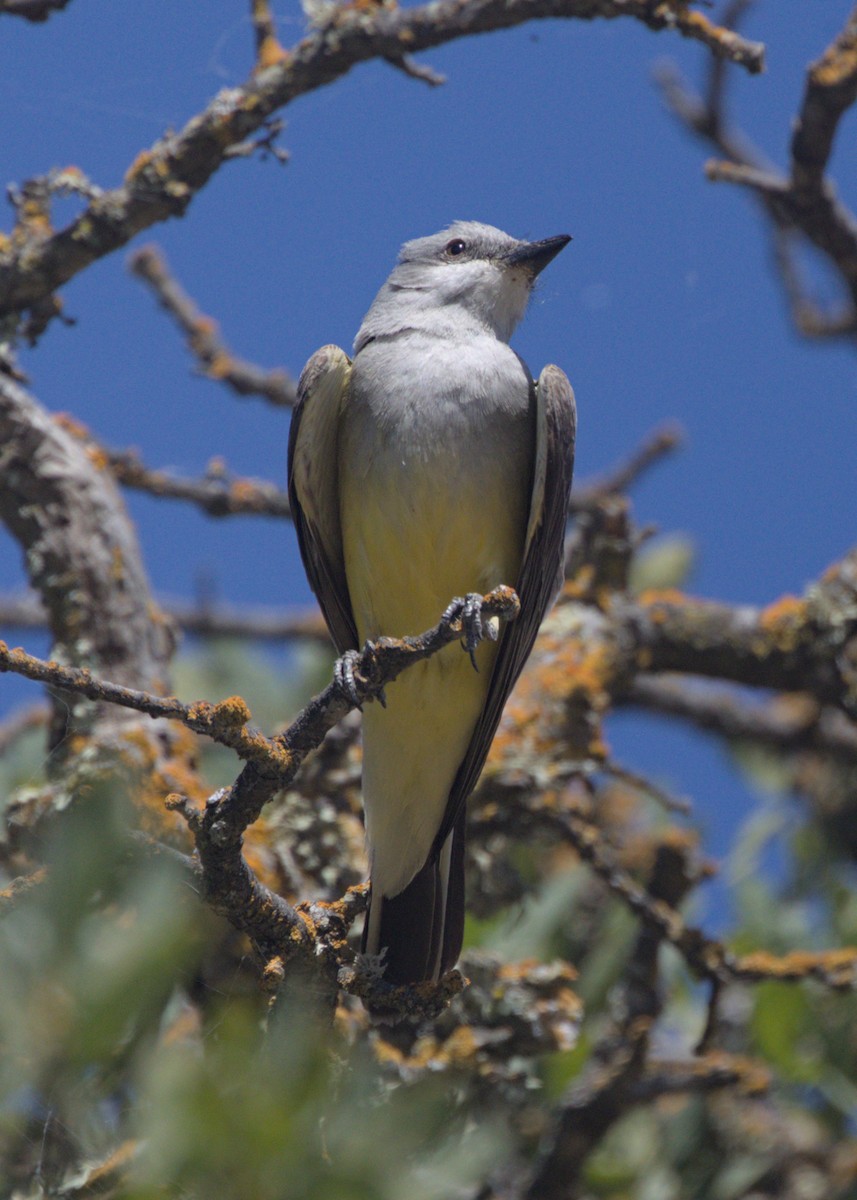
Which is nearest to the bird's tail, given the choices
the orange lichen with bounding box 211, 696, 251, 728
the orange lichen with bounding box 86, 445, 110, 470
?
the orange lichen with bounding box 211, 696, 251, 728

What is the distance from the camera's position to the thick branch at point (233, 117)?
4.99m

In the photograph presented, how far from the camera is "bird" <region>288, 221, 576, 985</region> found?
4082 millimetres

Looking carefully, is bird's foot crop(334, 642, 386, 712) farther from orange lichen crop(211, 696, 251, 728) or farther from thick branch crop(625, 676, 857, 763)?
thick branch crop(625, 676, 857, 763)

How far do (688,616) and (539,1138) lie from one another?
7.23 ft

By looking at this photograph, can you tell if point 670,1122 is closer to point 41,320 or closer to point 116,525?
point 116,525

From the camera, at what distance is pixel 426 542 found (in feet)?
13.4

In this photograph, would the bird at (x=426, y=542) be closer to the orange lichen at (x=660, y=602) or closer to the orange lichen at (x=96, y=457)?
the orange lichen at (x=96, y=457)

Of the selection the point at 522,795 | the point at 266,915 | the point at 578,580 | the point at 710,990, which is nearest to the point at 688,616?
the point at 578,580

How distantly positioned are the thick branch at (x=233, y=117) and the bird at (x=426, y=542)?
100 cm

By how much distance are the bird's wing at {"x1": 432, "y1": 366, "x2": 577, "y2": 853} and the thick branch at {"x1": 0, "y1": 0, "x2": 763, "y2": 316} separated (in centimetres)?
151

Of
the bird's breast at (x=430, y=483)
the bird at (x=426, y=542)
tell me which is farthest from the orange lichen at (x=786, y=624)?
the bird's breast at (x=430, y=483)

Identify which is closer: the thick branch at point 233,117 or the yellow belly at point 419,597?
the yellow belly at point 419,597

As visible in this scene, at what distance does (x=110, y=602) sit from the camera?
5.02 m

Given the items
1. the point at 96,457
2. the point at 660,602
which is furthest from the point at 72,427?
the point at 660,602
